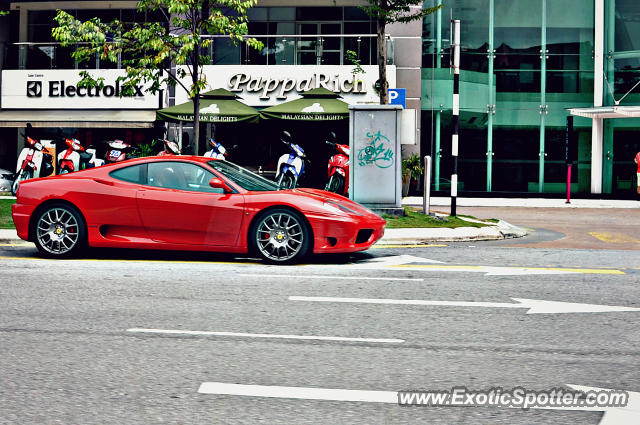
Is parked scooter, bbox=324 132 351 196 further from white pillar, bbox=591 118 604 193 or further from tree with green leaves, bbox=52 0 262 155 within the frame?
white pillar, bbox=591 118 604 193

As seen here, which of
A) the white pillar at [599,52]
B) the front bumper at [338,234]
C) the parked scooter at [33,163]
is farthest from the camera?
the white pillar at [599,52]

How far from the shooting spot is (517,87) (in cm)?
2888

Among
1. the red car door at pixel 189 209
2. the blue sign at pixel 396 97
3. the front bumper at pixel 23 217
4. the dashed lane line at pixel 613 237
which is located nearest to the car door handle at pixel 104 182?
the red car door at pixel 189 209

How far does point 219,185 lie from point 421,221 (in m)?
6.31

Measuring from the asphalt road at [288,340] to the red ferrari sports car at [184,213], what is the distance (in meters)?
0.37

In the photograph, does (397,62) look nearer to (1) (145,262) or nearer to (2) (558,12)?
(2) (558,12)

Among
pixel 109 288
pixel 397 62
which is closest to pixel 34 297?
pixel 109 288

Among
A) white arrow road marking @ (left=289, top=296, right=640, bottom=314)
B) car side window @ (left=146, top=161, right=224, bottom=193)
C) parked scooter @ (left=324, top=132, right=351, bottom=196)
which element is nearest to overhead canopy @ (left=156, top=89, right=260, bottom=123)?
parked scooter @ (left=324, top=132, right=351, bottom=196)

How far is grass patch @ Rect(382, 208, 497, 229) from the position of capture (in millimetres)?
14922

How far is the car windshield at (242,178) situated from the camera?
33.7 feet

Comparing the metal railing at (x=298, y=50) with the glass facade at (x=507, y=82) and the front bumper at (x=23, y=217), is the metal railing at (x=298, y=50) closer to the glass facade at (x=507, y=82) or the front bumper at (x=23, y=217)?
the glass facade at (x=507, y=82)

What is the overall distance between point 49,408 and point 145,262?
5.85 meters

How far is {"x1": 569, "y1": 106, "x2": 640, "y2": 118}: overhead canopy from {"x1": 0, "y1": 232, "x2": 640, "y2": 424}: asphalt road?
1890 cm

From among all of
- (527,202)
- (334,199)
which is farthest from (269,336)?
(527,202)
